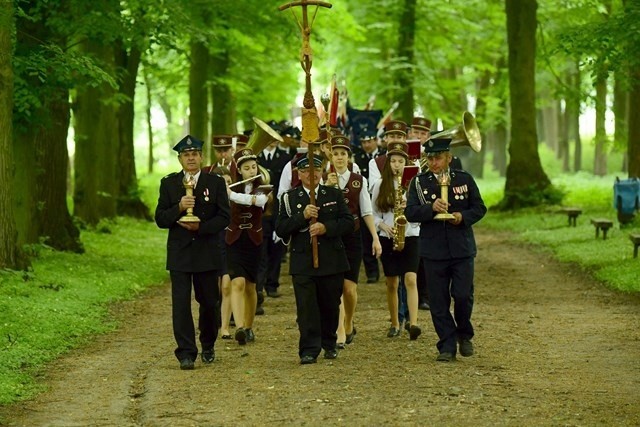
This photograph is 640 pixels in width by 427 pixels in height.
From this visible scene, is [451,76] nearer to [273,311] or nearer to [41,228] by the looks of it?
[41,228]

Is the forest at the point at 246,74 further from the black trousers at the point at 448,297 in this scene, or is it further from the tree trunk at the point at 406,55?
the black trousers at the point at 448,297

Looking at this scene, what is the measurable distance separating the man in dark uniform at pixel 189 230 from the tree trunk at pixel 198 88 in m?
21.8

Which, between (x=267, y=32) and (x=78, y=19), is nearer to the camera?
(x=78, y=19)

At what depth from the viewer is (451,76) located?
176ft

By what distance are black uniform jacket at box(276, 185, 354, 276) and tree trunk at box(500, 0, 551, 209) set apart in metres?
21.5

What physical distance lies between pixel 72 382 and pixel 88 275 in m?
8.48

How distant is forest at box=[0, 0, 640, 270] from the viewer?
2011 cm

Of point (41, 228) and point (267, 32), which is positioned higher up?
point (267, 32)

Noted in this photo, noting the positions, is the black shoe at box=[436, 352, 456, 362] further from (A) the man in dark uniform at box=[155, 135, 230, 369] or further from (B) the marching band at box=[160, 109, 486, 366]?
(A) the man in dark uniform at box=[155, 135, 230, 369]

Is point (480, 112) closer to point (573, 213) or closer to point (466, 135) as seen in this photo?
point (573, 213)

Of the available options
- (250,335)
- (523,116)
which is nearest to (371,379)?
(250,335)

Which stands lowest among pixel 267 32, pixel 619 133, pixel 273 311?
pixel 273 311

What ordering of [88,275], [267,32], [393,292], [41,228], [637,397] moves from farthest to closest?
A: [267,32] < [41,228] < [88,275] < [393,292] < [637,397]

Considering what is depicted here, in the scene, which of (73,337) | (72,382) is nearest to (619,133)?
(73,337)
